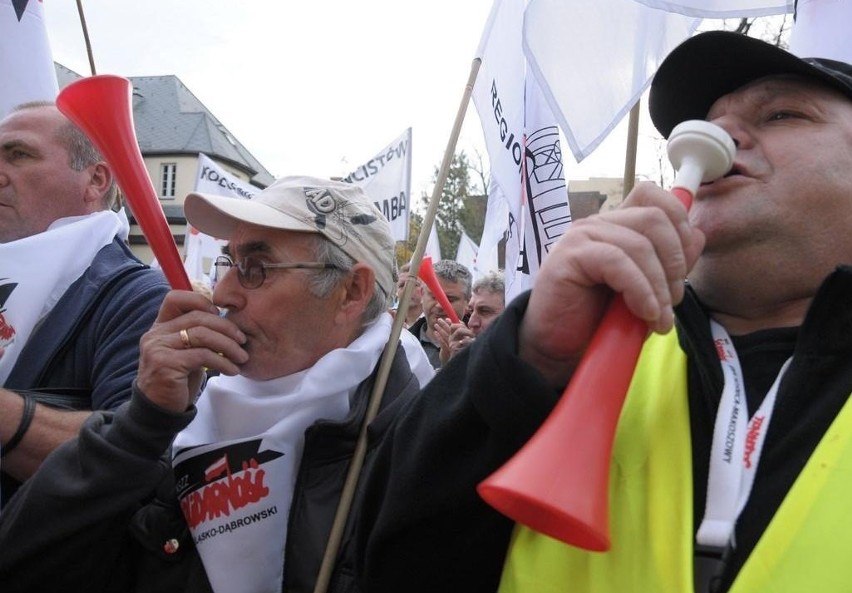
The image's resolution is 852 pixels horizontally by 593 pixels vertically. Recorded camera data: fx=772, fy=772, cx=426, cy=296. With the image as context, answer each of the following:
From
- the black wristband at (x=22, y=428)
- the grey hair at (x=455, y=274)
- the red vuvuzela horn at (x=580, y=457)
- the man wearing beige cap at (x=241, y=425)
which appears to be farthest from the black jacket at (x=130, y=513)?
the grey hair at (x=455, y=274)

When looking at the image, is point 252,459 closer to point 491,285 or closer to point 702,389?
point 702,389

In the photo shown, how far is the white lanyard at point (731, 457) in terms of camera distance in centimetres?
100

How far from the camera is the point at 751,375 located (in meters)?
1.21

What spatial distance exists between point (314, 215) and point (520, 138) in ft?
5.04

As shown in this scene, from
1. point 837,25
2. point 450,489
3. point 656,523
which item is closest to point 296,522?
point 450,489

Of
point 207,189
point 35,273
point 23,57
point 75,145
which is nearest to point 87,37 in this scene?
point 23,57

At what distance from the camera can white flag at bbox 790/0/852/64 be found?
2.35m

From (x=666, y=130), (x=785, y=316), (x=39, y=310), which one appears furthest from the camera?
(x=39, y=310)

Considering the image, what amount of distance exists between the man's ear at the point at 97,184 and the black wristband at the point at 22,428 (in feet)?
2.79

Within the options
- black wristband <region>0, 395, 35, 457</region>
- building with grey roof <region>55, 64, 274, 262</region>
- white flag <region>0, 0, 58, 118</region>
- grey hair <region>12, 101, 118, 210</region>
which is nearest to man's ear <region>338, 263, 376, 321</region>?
black wristband <region>0, 395, 35, 457</region>

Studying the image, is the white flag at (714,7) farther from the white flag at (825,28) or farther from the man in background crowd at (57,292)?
the man in background crowd at (57,292)

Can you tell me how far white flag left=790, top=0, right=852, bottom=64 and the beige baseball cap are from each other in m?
1.50

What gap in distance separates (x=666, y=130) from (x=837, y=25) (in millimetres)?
1200

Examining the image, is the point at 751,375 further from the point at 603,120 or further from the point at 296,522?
the point at 603,120
